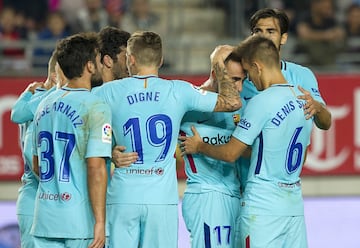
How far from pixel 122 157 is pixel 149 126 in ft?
0.89

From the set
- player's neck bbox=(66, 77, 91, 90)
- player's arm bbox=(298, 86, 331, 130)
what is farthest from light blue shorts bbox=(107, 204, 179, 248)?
player's arm bbox=(298, 86, 331, 130)

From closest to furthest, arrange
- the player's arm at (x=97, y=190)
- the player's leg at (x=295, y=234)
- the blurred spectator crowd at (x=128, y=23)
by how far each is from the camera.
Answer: the player's arm at (x=97, y=190)
the player's leg at (x=295, y=234)
the blurred spectator crowd at (x=128, y=23)

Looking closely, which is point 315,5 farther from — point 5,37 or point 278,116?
point 278,116

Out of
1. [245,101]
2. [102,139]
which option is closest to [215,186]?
[245,101]

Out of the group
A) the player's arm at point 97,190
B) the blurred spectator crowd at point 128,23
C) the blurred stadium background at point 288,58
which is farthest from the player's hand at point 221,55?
the blurred spectator crowd at point 128,23

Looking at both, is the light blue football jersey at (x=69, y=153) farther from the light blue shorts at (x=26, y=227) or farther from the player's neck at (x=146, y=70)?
the light blue shorts at (x=26, y=227)

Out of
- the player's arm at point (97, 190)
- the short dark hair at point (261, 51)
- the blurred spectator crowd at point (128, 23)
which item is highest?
the blurred spectator crowd at point (128, 23)

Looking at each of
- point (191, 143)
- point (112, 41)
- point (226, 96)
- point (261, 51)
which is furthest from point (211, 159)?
point (112, 41)

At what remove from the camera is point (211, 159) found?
23.7 feet

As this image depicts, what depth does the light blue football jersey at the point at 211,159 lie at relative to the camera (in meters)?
7.24

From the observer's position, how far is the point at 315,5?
1467 centimetres

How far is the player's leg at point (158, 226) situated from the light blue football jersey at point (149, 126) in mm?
53

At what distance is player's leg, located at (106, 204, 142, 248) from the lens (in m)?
6.76

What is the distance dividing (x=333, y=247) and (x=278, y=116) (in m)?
3.58
